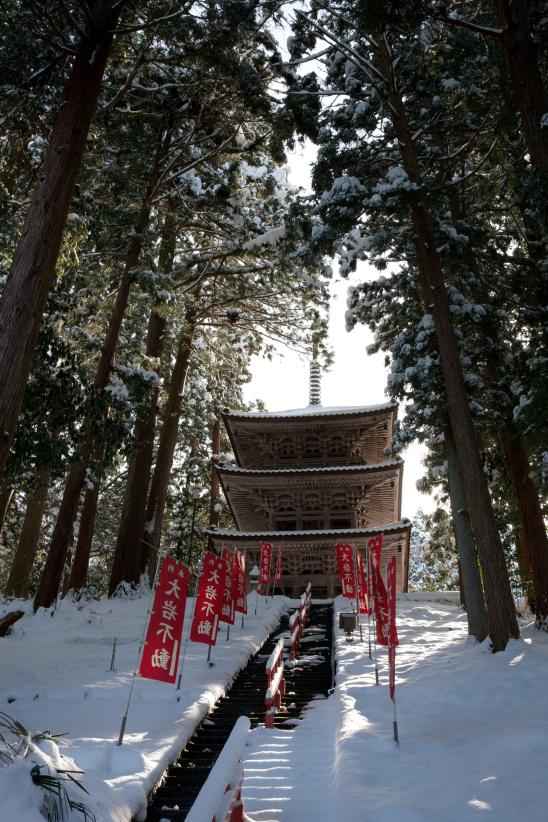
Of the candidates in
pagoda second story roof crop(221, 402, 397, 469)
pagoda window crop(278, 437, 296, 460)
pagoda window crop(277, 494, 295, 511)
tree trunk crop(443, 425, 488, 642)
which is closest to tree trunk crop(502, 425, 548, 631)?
tree trunk crop(443, 425, 488, 642)

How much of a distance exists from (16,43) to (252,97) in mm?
3886

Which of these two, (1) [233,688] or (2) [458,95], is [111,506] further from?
(2) [458,95]

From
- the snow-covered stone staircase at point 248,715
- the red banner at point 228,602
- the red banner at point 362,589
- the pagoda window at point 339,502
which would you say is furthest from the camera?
the pagoda window at point 339,502

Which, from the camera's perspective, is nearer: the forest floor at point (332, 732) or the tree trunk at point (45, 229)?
the forest floor at point (332, 732)

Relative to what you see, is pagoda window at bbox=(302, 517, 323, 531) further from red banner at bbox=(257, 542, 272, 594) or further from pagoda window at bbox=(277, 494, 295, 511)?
red banner at bbox=(257, 542, 272, 594)

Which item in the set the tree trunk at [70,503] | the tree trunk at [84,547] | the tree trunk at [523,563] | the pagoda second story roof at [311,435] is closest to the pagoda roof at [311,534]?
the pagoda second story roof at [311,435]

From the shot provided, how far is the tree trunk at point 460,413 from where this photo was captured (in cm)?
804

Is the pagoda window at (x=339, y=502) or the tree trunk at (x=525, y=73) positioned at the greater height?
the tree trunk at (x=525, y=73)

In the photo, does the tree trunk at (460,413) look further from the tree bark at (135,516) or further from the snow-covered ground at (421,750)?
the tree bark at (135,516)

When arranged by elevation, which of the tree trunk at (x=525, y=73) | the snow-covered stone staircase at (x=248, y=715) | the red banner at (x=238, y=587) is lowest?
the snow-covered stone staircase at (x=248, y=715)

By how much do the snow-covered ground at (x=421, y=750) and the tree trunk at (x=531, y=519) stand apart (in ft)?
6.81

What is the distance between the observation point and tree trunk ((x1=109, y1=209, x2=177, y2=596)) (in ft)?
46.7

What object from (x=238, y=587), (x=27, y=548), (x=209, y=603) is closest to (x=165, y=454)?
(x=27, y=548)

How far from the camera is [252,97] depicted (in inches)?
374
